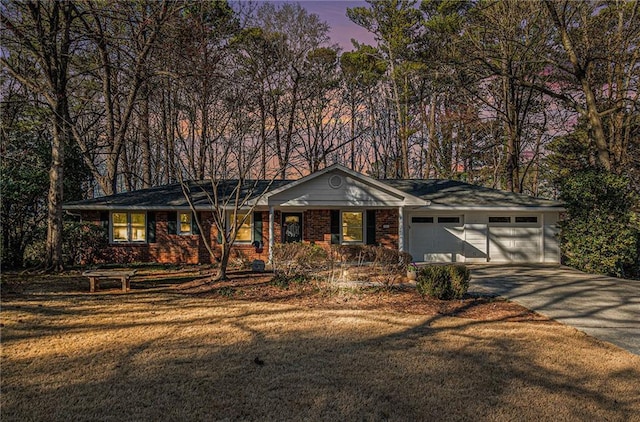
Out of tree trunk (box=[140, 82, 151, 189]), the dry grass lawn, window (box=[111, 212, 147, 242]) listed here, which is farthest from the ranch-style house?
the dry grass lawn

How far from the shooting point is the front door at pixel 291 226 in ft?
53.7

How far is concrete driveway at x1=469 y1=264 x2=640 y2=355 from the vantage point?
24.0 feet

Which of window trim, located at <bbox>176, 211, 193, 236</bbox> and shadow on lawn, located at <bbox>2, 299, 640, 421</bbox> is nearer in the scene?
shadow on lawn, located at <bbox>2, 299, 640, 421</bbox>

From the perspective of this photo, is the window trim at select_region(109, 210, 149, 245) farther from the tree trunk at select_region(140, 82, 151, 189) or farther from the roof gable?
the roof gable

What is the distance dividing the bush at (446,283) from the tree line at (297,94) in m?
6.10

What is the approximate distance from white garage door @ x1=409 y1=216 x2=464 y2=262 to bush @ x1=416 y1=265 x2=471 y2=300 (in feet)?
22.6

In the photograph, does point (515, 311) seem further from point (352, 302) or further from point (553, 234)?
point (553, 234)

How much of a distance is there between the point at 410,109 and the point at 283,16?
996 centimetres

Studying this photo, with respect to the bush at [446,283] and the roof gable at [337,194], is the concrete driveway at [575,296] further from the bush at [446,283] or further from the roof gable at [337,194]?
the roof gable at [337,194]

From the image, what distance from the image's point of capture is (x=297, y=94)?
80.9ft

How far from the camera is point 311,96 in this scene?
25219 mm

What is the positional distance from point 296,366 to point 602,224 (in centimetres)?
1342

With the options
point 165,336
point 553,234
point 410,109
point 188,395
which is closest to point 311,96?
→ point 410,109

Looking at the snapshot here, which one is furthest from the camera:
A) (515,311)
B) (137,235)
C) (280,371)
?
(137,235)
